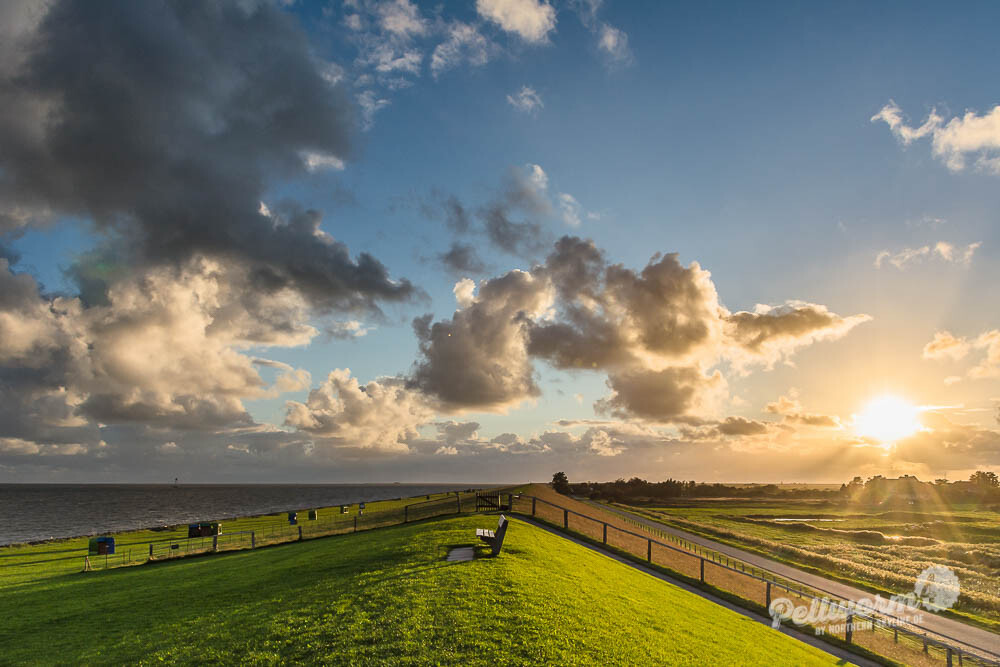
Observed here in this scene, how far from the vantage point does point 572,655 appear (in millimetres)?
10672

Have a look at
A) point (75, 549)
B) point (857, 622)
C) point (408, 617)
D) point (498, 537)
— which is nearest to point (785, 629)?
point (857, 622)

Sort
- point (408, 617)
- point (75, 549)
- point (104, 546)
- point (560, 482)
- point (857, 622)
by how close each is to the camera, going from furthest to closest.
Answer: point (560, 482), point (75, 549), point (104, 546), point (857, 622), point (408, 617)

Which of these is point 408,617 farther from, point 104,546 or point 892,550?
point 892,550

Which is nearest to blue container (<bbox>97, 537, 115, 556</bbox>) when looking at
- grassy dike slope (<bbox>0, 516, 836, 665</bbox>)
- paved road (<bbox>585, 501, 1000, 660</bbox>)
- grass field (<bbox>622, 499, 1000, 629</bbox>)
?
grassy dike slope (<bbox>0, 516, 836, 665</bbox>)

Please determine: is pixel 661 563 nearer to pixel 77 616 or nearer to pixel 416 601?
pixel 416 601

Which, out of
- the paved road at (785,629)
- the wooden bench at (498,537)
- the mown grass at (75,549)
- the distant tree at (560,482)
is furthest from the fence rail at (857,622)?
the distant tree at (560,482)

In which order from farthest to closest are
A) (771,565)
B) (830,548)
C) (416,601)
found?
(830,548) < (771,565) < (416,601)

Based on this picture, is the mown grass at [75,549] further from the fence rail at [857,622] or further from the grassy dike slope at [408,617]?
the fence rail at [857,622]

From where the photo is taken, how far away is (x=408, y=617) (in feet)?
41.1

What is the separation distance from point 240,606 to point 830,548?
72106 millimetres

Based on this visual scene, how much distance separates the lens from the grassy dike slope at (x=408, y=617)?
11320mm

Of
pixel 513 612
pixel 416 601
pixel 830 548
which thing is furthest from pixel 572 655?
pixel 830 548

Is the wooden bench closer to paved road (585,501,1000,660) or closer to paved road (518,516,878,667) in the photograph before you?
paved road (518,516,878,667)

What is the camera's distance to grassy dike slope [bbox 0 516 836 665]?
37.1 feet
